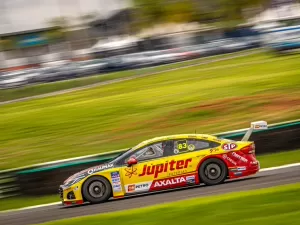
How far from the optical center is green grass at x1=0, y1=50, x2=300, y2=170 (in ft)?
68.9

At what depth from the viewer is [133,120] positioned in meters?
23.1

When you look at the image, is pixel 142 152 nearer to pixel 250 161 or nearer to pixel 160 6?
pixel 250 161

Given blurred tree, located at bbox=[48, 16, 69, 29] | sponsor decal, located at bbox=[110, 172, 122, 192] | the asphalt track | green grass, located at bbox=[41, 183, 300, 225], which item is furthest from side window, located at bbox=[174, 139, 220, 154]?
blurred tree, located at bbox=[48, 16, 69, 29]

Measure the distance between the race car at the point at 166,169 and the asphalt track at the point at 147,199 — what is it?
16cm

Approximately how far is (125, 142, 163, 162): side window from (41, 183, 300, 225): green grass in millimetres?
3369

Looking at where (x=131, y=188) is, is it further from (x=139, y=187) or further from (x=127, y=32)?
(x=127, y=32)

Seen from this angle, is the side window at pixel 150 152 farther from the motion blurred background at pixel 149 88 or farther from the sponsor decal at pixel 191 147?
the motion blurred background at pixel 149 88

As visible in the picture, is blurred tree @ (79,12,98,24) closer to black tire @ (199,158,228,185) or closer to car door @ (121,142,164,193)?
car door @ (121,142,164,193)

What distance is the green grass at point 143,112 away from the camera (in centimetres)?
2100

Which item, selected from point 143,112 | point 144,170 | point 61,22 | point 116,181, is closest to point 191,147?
point 144,170

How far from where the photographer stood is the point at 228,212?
852 cm

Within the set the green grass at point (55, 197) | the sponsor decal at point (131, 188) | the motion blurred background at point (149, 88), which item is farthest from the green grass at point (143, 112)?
the sponsor decal at point (131, 188)

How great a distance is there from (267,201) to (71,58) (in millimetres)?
45154

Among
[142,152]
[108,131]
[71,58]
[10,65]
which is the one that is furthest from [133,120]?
[10,65]
